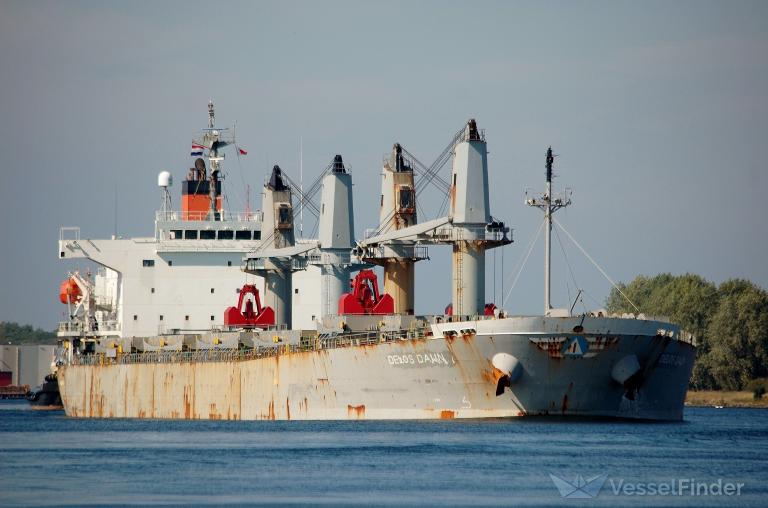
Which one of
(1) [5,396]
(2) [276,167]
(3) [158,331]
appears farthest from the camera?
(1) [5,396]

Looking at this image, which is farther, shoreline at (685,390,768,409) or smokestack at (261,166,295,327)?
shoreline at (685,390,768,409)

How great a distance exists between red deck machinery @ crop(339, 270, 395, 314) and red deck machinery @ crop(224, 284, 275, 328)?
712 centimetres

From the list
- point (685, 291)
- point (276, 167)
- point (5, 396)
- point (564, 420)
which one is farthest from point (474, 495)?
point (5, 396)

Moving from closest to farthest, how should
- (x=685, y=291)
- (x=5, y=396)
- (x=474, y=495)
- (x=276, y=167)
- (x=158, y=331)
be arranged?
(x=474, y=495) < (x=276, y=167) < (x=158, y=331) < (x=685, y=291) < (x=5, y=396)

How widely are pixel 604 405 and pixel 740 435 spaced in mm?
5159

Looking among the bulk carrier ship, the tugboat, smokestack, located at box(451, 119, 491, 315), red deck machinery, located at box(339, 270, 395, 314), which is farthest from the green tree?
the tugboat

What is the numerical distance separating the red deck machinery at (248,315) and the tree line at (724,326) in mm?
31142

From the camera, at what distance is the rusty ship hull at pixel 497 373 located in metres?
48.2

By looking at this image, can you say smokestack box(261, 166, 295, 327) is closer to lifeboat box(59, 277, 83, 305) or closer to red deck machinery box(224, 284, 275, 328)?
red deck machinery box(224, 284, 275, 328)

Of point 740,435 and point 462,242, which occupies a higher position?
point 462,242

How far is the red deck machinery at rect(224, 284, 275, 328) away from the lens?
68.8m

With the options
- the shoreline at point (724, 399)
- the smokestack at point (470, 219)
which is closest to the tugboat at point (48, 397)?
the shoreline at point (724, 399)

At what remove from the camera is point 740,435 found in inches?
2015

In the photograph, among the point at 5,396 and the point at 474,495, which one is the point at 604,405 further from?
the point at 5,396
